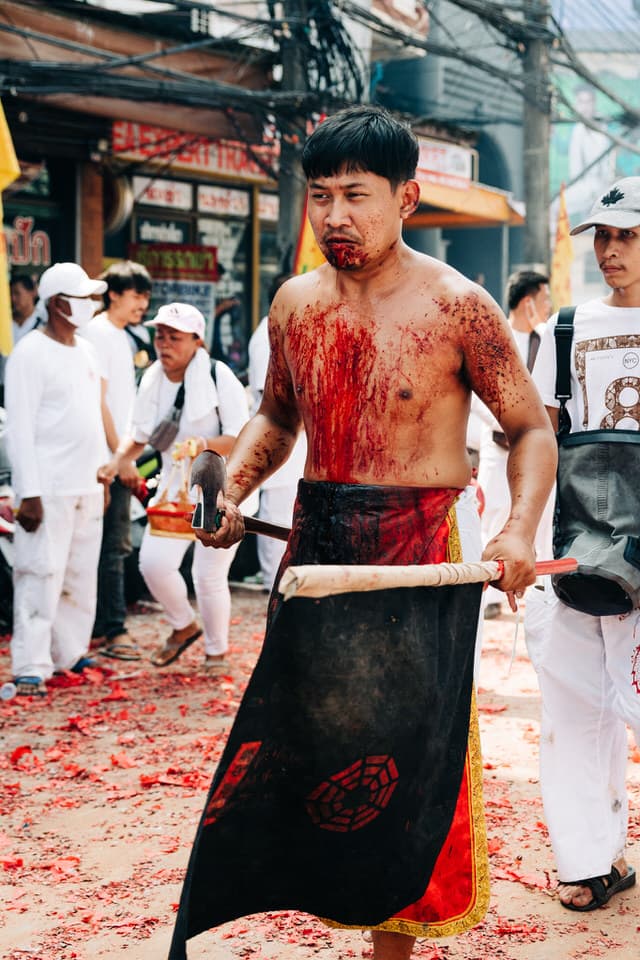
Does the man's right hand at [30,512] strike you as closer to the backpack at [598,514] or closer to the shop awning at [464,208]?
the backpack at [598,514]

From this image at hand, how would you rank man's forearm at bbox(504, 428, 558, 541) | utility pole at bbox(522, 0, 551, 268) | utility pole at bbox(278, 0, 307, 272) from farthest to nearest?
1. utility pole at bbox(522, 0, 551, 268)
2. utility pole at bbox(278, 0, 307, 272)
3. man's forearm at bbox(504, 428, 558, 541)

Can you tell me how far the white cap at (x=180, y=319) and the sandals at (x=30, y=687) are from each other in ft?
6.81

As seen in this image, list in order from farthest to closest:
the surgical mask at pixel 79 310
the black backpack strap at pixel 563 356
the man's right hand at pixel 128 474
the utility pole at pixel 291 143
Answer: the utility pole at pixel 291 143
the man's right hand at pixel 128 474
the surgical mask at pixel 79 310
the black backpack strap at pixel 563 356

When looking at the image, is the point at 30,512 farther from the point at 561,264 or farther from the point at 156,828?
the point at 561,264

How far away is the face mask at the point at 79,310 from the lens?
688cm

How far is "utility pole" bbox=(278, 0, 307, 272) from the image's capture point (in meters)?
12.7

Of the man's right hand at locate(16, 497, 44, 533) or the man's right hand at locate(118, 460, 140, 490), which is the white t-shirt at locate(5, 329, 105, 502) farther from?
the man's right hand at locate(118, 460, 140, 490)

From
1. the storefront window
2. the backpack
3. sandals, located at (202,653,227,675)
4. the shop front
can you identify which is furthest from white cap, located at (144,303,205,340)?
the storefront window

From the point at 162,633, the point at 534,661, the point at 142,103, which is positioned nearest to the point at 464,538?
the point at 534,661

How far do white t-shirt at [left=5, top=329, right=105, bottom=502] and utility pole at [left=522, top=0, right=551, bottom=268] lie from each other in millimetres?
10048

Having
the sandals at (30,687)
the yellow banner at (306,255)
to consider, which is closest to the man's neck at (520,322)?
the yellow banner at (306,255)

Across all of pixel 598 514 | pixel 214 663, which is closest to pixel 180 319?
pixel 214 663

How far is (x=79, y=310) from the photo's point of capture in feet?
22.7

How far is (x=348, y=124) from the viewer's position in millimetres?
2916
